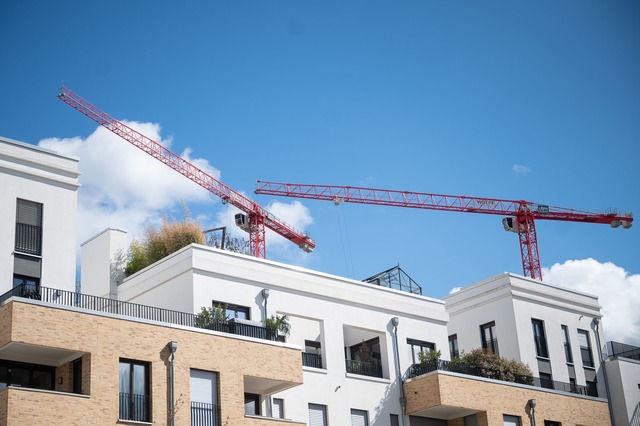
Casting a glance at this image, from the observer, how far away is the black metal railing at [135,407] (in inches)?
1200

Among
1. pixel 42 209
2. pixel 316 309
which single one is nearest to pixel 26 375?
pixel 42 209

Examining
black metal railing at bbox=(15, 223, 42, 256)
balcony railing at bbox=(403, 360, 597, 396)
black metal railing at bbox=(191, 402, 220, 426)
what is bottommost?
black metal railing at bbox=(191, 402, 220, 426)

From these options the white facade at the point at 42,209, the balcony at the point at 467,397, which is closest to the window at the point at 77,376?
the white facade at the point at 42,209

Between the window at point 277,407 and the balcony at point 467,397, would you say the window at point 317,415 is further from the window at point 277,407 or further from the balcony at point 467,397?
the balcony at point 467,397

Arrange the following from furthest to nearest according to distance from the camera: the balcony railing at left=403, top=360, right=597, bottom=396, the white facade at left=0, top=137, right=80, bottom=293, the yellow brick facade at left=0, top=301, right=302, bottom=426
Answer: the balcony railing at left=403, top=360, right=597, bottom=396
the white facade at left=0, top=137, right=80, bottom=293
the yellow brick facade at left=0, top=301, right=302, bottom=426

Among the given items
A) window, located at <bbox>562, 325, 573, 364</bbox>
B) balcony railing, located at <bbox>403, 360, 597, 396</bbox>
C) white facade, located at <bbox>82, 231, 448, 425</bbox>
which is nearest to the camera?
white facade, located at <bbox>82, 231, 448, 425</bbox>

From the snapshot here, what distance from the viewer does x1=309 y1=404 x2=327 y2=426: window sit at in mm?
38344

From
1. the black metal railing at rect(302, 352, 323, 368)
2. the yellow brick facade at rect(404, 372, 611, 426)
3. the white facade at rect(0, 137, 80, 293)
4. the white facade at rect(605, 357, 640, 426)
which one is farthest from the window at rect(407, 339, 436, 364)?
the white facade at rect(0, 137, 80, 293)

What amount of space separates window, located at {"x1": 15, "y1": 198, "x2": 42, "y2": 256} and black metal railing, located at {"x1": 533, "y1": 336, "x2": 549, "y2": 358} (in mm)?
25935

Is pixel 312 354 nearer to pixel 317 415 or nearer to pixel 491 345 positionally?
pixel 317 415

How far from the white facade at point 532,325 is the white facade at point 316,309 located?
5750 millimetres

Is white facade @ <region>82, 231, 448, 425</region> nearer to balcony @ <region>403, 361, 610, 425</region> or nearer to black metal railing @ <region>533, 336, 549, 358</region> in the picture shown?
balcony @ <region>403, 361, 610, 425</region>

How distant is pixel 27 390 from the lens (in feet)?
92.1

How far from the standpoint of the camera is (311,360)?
39625mm
